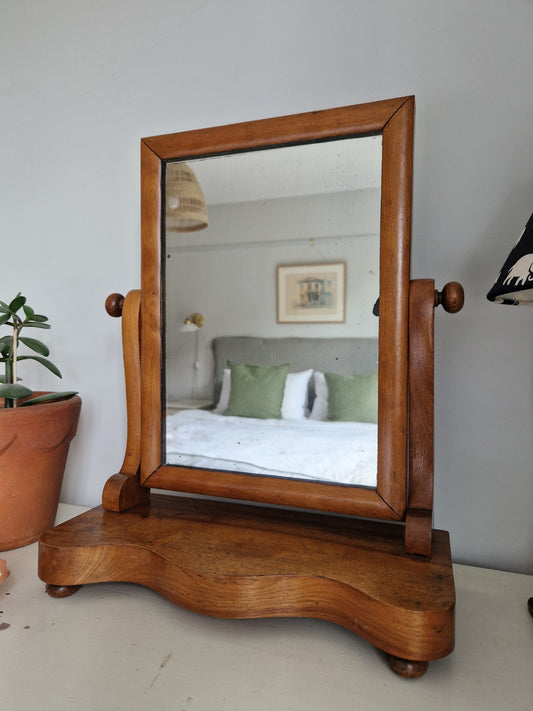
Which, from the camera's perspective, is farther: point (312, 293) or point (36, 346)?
point (36, 346)

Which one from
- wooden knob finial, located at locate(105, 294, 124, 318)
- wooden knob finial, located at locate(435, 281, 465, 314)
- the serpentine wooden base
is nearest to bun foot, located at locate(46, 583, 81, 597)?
the serpentine wooden base

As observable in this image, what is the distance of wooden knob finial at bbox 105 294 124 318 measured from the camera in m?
0.90

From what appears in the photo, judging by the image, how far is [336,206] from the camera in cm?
76

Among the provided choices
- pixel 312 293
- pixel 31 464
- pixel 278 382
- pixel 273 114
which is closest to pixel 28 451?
pixel 31 464

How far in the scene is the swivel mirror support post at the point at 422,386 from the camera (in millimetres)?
702

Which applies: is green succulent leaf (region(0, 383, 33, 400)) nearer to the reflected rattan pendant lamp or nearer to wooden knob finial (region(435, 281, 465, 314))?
the reflected rattan pendant lamp

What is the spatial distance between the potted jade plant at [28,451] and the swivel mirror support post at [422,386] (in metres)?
0.64

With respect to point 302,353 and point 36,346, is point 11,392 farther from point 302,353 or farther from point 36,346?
point 302,353

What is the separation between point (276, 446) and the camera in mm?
802

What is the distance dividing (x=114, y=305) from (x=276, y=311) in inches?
12.7

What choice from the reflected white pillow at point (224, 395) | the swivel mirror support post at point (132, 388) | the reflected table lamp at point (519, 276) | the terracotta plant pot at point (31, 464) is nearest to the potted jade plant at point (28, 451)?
the terracotta plant pot at point (31, 464)

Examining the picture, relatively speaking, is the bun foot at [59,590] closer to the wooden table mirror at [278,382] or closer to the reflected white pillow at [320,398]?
the wooden table mirror at [278,382]

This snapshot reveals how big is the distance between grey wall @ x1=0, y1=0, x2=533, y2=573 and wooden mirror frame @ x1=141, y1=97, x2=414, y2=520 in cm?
20

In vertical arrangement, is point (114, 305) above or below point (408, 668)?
above
